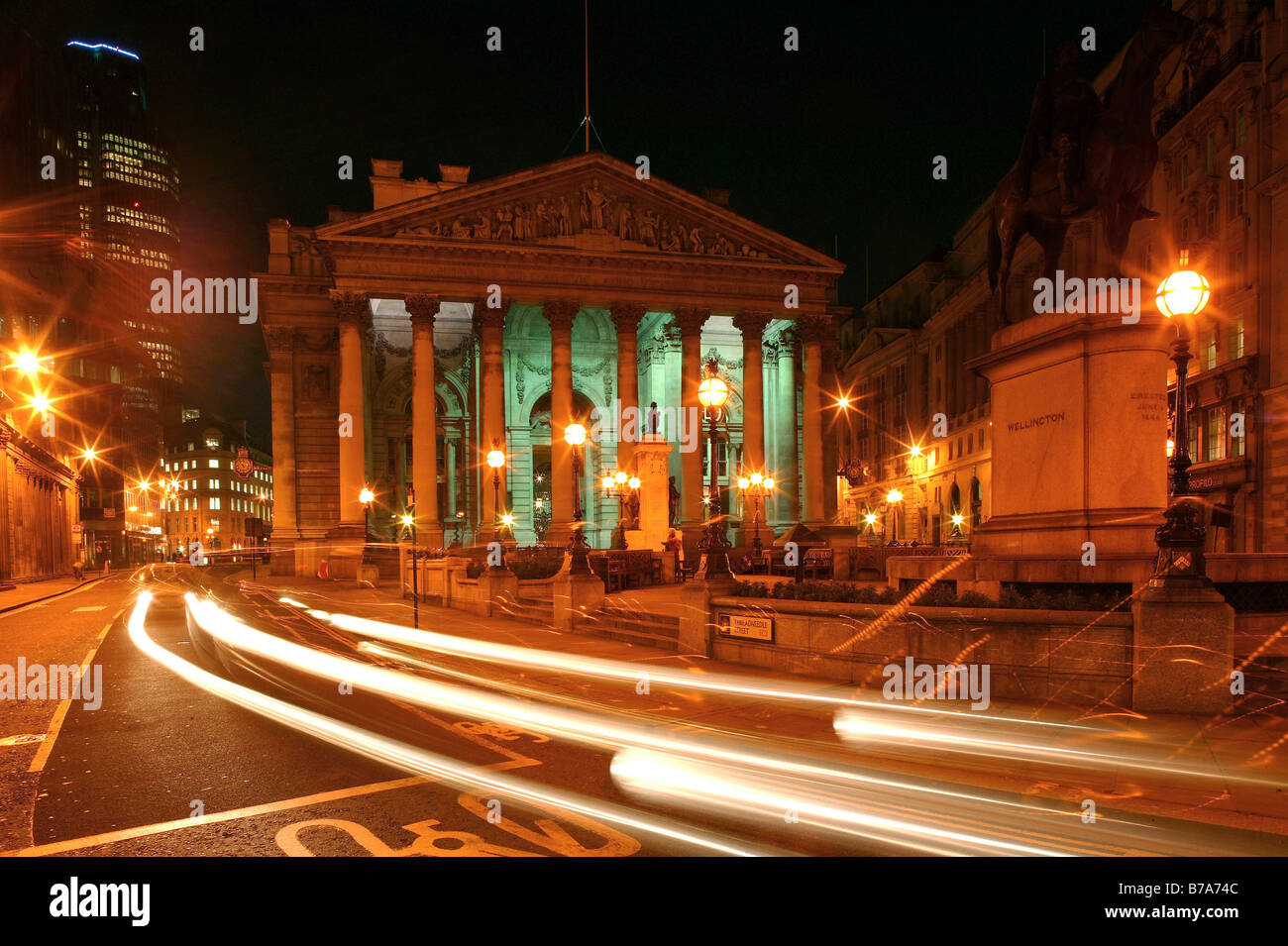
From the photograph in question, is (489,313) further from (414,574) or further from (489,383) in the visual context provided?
(414,574)

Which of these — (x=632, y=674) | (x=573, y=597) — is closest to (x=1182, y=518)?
(x=632, y=674)

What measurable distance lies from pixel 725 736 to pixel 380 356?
172 feet

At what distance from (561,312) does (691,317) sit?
26.7 feet

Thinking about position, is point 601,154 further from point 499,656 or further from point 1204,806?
point 1204,806

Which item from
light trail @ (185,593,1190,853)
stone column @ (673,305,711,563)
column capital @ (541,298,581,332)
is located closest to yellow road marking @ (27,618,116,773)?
light trail @ (185,593,1190,853)

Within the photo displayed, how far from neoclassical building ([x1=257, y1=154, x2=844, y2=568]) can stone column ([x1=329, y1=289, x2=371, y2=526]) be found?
0.37 ft

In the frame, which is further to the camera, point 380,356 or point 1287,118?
point 380,356

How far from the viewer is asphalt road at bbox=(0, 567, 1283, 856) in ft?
19.0

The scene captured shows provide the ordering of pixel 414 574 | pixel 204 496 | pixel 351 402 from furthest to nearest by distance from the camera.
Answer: pixel 204 496 → pixel 351 402 → pixel 414 574

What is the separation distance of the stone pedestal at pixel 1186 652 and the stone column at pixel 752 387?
3919cm

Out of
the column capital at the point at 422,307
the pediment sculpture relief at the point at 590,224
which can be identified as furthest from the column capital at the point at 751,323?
the column capital at the point at 422,307

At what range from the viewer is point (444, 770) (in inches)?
310
